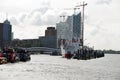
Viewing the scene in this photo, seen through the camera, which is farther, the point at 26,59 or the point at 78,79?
the point at 26,59

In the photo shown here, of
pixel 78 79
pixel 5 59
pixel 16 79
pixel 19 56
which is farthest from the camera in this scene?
pixel 19 56

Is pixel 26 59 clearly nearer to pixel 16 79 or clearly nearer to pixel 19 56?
pixel 19 56

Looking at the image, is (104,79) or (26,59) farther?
(26,59)

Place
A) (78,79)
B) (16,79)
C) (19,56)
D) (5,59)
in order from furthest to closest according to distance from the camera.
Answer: (19,56) < (5,59) < (78,79) < (16,79)

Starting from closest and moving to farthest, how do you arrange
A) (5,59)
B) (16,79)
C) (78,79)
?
(16,79), (78,79), (5,59)

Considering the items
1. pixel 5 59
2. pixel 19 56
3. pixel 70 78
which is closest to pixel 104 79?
pixel 70 78

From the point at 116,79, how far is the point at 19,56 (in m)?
97.3

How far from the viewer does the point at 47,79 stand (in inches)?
3428

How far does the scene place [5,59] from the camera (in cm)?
15012

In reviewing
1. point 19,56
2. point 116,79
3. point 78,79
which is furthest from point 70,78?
point 19,56

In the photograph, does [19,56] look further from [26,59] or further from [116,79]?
[116,79]

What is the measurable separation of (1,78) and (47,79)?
404 inches

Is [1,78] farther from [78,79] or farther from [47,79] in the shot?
[78,79]

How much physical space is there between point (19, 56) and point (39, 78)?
98.6 metres
